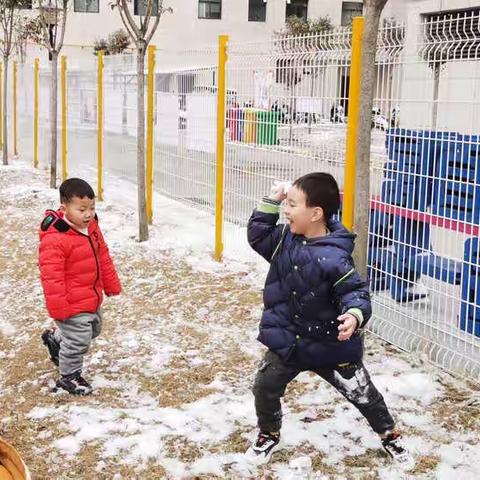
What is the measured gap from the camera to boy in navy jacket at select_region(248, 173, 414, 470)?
3.21 metres

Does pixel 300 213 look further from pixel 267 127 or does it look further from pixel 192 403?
pixel 267 127

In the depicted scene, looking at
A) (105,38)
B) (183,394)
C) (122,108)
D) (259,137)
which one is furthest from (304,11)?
(183,394)

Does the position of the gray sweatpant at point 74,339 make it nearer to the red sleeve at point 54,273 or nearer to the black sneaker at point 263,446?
the red sleeve at point 54,273

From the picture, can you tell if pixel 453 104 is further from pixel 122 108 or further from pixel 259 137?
pixel 122 108

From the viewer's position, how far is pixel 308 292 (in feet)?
10.7

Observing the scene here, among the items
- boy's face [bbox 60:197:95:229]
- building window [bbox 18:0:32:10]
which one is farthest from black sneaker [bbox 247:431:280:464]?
building window [bbox 18:0:32:10]

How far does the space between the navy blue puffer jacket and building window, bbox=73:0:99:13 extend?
43299mm

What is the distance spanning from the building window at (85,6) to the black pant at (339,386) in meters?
43.4

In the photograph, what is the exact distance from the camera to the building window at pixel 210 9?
4525 centimetres

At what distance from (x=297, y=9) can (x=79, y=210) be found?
47034 millimetres

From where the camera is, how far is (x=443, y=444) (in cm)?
372

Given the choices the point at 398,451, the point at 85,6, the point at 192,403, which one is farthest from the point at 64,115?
the point at 85,6

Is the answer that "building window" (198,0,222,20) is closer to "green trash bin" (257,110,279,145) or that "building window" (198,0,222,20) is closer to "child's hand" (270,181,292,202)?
"green trash bin" (257,110,279,145)

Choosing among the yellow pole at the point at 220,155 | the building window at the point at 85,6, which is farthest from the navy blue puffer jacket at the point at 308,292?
the building window at the point at 85,6
